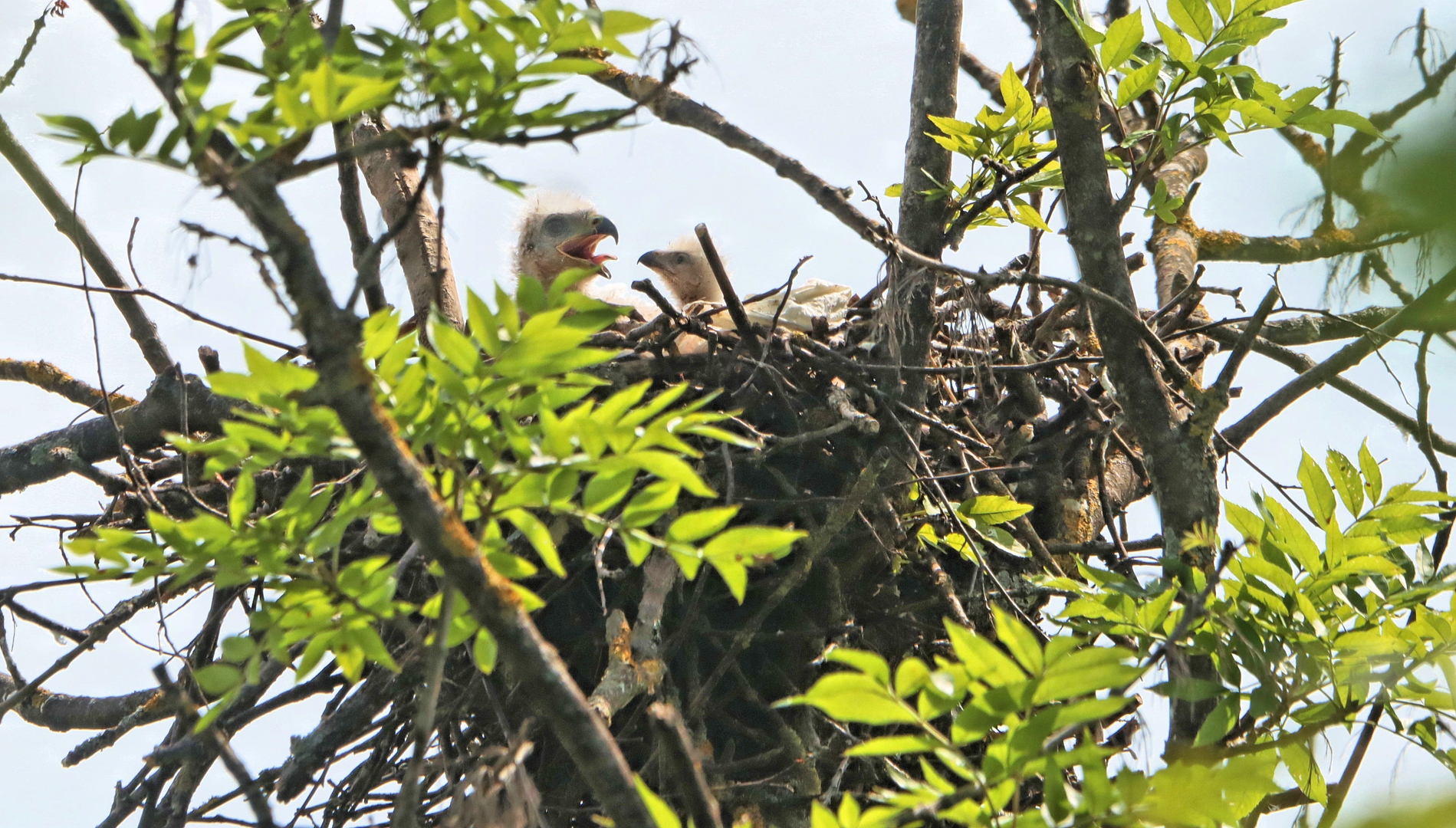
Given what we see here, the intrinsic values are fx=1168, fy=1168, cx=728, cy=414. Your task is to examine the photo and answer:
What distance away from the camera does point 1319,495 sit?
2180 mm

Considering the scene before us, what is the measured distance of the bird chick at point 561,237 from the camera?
18.7 feet

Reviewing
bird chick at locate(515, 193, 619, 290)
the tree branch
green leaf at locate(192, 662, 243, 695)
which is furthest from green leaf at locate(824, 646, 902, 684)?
bird chick at locate(515, 193, 619, 290)

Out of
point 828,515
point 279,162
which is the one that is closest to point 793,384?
point 828,515

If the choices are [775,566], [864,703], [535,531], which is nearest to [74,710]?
[775,566]

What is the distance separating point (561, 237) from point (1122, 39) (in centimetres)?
370

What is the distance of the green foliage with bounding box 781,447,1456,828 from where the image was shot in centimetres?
136

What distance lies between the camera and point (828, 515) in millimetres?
3014

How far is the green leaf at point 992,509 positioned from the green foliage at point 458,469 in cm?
158

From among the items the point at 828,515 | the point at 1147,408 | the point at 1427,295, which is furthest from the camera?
the point at 828,515

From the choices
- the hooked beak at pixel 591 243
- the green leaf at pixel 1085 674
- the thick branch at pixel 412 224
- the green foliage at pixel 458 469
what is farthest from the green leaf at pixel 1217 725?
→ the hooked beak at pixel 591 243

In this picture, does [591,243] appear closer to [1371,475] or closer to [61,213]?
[61,213]

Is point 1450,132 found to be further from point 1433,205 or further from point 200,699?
point 200,699

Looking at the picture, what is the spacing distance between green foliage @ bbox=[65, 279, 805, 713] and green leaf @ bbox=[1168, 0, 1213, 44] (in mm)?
1575

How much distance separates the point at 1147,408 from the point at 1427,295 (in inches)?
46.7
